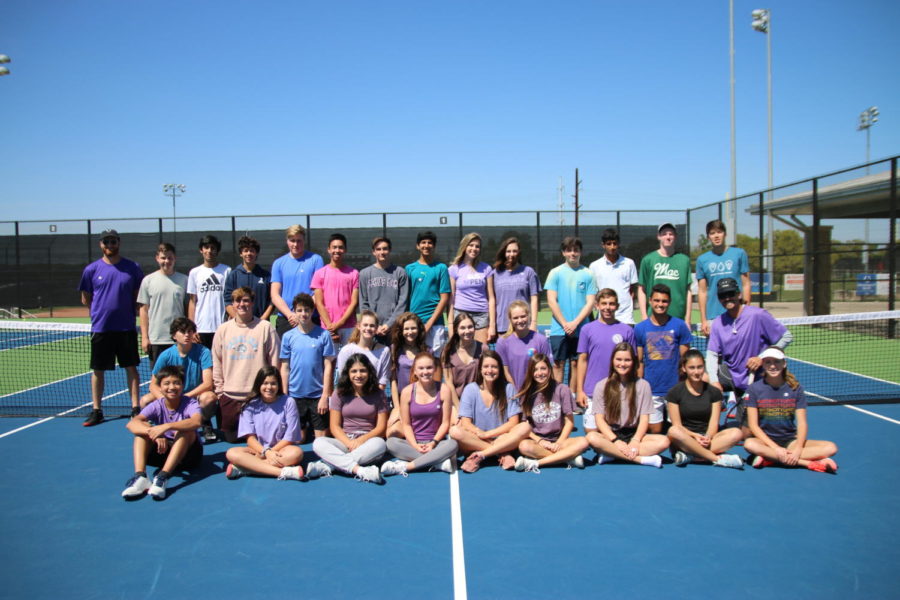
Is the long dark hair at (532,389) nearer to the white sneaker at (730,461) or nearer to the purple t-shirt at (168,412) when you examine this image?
the white sneaker at (730,461)

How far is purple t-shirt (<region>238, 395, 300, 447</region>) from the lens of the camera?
4480 millimetres

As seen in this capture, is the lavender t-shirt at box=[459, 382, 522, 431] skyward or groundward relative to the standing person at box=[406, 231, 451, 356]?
groundward

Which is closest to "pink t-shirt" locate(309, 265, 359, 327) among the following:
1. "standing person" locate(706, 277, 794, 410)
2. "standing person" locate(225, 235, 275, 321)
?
"standing person" locate(225, 235, 275, 321)

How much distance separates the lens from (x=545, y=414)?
4.68m

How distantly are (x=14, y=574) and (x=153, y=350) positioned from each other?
121 inches

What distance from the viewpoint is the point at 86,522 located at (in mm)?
3672

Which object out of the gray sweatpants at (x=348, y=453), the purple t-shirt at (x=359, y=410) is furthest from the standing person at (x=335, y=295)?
the gray sweatpants at (x=348, y=453)

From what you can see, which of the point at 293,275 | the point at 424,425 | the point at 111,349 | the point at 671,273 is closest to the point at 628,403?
the point at 424,425

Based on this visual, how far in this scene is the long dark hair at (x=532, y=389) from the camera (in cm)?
467

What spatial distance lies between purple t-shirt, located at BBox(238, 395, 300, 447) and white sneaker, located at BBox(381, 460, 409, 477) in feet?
2.37

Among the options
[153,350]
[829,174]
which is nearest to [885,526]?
[153,350]

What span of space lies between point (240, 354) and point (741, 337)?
14.2 ft

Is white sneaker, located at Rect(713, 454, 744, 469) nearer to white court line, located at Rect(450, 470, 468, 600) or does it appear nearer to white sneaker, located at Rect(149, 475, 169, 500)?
white court line, located at Rect(450, 470, 468, 600)

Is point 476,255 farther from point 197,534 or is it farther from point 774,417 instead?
point 197,534
